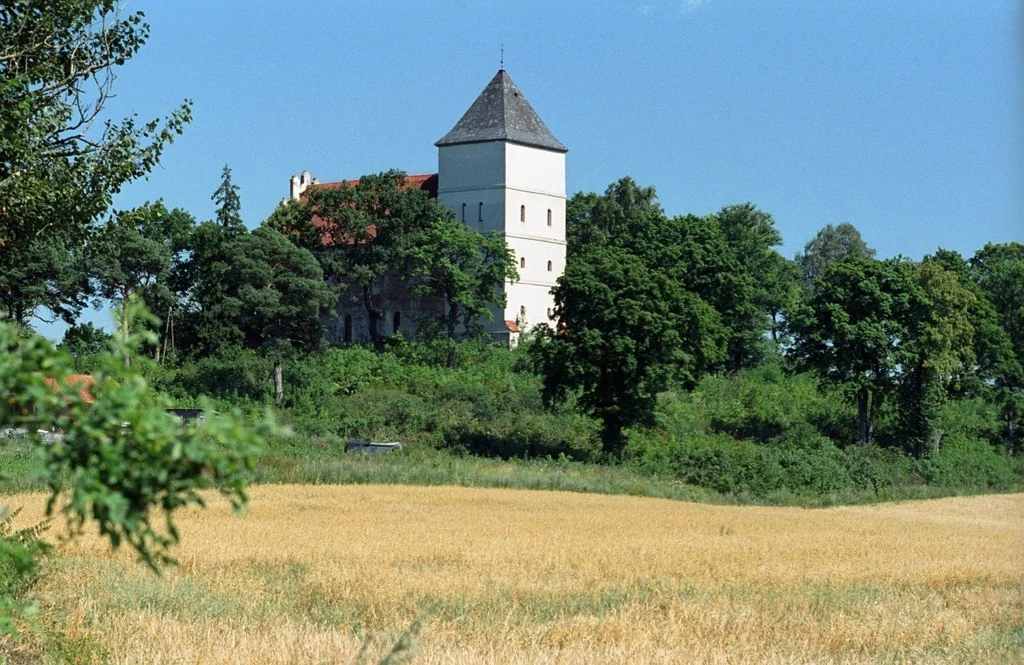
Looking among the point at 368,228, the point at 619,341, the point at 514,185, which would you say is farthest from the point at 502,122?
the point at 619,341

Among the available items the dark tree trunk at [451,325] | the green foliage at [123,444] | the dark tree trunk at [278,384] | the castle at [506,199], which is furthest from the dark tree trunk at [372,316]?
the green foliage at [123,444]

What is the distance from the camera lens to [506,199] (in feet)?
283

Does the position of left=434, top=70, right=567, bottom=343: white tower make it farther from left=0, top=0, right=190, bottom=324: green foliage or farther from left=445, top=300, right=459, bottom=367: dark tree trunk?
left=0, top=0, right=190, bottom=324: green foliage

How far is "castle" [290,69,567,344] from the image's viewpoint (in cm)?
8556

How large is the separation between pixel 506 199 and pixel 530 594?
69889mm

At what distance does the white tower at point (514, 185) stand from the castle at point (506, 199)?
0.06 metres

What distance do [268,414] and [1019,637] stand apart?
12.2 meters

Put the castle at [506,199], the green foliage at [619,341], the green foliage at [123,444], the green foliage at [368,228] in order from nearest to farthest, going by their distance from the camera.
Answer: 1. the green foliage at [123,444]
2. the green foliage at [619,341]
3. the green foliage at [368,228]
4. the castle at [506,199]

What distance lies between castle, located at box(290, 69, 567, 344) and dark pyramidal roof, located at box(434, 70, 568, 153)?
0.07 m

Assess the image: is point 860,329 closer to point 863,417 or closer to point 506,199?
point 863,417

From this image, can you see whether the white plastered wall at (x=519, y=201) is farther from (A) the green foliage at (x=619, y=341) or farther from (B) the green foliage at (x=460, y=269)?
(A) the green foliage at (x=619, y=341)

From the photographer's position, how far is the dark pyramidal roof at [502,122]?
Answer: 88.8m

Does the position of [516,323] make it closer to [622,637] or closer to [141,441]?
[622,637]

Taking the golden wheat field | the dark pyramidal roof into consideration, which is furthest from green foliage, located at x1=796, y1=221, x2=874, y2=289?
the golden wheat field
